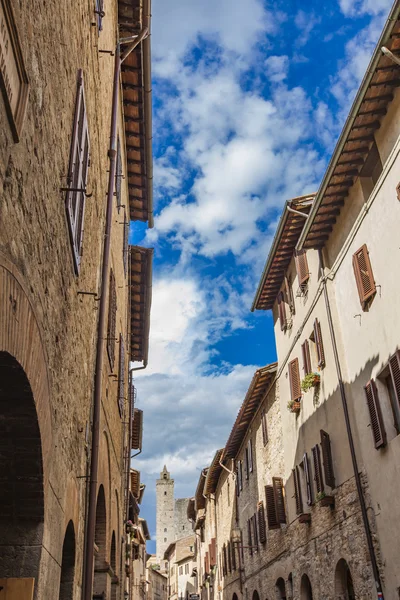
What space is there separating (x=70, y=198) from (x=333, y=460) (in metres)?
10.3

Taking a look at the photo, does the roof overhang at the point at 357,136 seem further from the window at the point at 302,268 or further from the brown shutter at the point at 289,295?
the brown shutter at the point at 289,295

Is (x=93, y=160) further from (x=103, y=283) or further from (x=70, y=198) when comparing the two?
(x=70, y=198)

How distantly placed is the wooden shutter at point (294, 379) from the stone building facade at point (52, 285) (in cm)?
805

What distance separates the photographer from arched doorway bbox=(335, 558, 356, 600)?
12938mm

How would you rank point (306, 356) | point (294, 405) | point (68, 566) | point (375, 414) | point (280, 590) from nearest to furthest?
point (68, 566) → point (375, 414) → point (306, 356) → point (294, 405) → point (280, 590)

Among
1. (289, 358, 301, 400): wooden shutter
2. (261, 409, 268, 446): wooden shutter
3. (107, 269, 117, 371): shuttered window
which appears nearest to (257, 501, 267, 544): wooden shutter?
(261, 409, 268, 446): wooden shutter

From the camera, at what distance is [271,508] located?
18.6 metres

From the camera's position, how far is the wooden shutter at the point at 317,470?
46.8 feet

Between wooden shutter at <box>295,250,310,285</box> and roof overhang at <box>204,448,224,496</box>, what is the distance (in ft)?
42.2

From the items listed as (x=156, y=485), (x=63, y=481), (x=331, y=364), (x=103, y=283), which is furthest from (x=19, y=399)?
(x=156, y=485)

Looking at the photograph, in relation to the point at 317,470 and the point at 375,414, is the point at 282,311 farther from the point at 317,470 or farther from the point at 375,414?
the point at 375,414

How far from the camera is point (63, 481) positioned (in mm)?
5898

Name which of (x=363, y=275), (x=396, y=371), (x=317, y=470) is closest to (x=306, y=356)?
(x=317, y=470)

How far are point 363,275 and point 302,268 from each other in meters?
4.24
